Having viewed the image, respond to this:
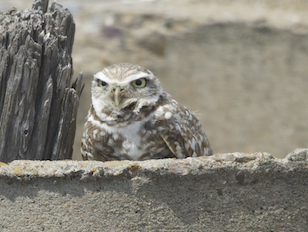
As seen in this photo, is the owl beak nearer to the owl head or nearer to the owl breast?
→ the owl head

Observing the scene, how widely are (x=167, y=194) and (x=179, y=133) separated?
675 mm

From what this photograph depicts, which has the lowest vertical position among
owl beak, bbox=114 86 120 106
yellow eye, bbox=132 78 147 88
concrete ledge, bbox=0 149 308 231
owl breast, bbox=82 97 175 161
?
concrete ledge, bbox=0 149 308 231

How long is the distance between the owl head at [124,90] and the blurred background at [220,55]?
3.46m

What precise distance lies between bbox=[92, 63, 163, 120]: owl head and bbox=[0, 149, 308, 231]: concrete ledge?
658 millimetres

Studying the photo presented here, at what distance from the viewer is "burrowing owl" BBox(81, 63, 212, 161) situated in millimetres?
2449

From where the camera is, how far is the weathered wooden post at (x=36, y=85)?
2371 mm

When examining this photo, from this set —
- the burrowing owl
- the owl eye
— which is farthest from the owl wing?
the owl eye

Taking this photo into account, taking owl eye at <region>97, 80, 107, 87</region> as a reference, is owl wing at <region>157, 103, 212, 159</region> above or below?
below

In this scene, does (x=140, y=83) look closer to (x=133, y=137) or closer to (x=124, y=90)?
(x=124, y=90)

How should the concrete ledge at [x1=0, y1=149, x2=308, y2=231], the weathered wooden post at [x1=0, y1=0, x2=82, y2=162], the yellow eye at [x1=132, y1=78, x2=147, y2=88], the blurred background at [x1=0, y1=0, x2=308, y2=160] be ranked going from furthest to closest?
the blurred background at [x1=0, y1=0, x2=308, y2=160] < the yellow eye at [x1=132, y1=78, x2=147, y2=88] < the weathered wooden post at [x1=0, y1=0, x2=82, y2=162] < the concrete ledge at [x1=0, y1=149, x2=308, y2=231]

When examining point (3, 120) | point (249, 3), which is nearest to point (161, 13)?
point (249, 3)

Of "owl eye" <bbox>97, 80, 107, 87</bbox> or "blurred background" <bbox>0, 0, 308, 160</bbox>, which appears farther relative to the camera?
"blurred background" <bbox>0, 0, 308, 160</bbox>

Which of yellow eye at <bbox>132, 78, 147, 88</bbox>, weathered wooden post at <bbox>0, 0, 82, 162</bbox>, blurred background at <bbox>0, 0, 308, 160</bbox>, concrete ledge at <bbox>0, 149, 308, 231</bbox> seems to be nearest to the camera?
concrete ledge at <bbox>0, 149, 308, 231</bbox>

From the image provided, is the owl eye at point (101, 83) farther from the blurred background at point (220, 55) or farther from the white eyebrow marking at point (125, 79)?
the blurred background at point (220, 55)
